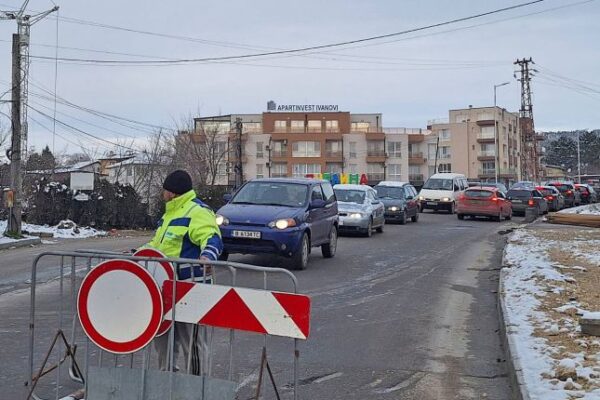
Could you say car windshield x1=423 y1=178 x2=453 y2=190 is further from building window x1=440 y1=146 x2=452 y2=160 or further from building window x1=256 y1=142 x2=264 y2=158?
building window x1=440 y1=146 x2=452 y2=160

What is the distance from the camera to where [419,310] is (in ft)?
30.6

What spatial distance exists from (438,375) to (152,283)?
3031 mm

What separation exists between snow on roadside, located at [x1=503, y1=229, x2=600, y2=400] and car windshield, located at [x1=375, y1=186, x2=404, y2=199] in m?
14.6

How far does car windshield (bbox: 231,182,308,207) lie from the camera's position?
43.1 ft

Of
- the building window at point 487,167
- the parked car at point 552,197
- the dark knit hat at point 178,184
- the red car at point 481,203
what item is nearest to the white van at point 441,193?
the red car at point 481,203

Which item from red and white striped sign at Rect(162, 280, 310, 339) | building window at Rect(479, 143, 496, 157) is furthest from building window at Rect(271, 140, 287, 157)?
red and white striped sign at Rect(162, 280, 310, 339)

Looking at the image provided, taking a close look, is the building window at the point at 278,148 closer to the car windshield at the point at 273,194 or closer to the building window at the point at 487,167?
the building window at the point at 487,167

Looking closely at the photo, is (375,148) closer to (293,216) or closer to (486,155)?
(486,155)

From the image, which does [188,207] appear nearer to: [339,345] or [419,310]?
[339,345]

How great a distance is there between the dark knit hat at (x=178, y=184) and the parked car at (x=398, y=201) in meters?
21.6

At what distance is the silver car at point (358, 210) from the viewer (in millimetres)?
20125

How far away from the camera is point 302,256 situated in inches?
497

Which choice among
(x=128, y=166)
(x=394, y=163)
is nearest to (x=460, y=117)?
(x=394, y=163)

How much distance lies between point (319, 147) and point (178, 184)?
8859 cm
